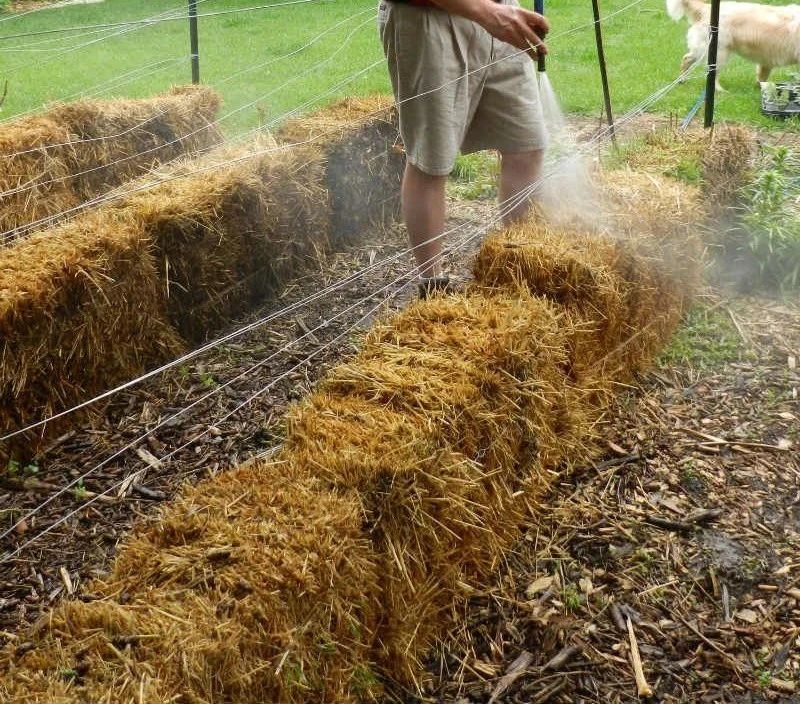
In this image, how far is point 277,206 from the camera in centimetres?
433

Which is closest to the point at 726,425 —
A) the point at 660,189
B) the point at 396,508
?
the point at 660,189

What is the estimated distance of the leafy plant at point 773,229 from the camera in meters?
3.99

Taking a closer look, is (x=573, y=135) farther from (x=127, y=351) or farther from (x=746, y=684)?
(x=746, y=684)

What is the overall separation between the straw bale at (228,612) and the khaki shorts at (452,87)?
1.71 m

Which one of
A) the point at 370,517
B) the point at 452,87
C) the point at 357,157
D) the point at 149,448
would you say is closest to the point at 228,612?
the point at 370,517

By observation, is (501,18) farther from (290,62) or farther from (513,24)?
(290,62)

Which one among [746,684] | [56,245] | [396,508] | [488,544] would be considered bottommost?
[746,684]

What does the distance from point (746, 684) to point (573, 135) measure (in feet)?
16.1

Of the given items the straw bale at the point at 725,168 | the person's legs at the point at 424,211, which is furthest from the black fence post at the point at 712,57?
the person's legs at the point at 424,211

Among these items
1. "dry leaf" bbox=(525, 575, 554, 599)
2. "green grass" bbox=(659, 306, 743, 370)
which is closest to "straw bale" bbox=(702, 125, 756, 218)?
"green grass" bbox=(659, 306, 743, 370)

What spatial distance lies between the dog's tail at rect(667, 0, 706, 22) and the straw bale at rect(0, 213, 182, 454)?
256 inches

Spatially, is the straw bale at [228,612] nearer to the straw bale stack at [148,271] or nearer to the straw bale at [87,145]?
the straw bale stack at [148,271]

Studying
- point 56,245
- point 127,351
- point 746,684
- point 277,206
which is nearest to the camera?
point 746,684

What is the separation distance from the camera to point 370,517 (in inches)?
76.1
